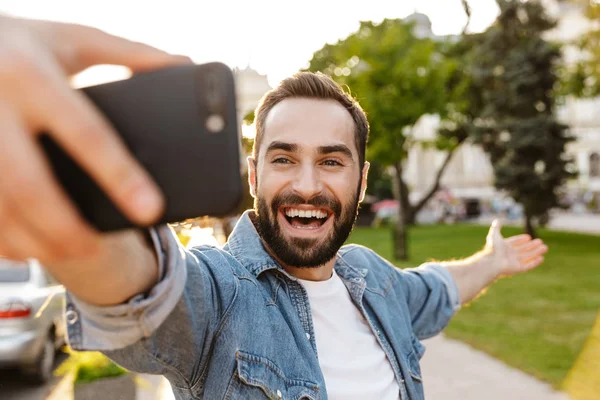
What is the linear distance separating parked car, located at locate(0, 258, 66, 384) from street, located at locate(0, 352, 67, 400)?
0.11m

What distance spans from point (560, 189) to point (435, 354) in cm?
1461

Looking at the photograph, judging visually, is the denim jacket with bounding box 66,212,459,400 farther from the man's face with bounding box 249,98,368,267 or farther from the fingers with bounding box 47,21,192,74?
the fingers with bounding box 47,21,192,74

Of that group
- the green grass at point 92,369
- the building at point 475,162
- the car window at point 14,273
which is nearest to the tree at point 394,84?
the car window at point 14,273

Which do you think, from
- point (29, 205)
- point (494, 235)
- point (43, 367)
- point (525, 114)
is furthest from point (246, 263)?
point (525, 114)

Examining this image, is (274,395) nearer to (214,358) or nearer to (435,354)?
(214,358)

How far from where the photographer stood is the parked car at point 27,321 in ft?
17.9

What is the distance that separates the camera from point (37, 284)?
586cm

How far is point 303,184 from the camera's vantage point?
191cm

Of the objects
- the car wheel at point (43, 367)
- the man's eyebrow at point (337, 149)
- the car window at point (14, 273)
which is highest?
the man's eyebrow at point (337, 149)

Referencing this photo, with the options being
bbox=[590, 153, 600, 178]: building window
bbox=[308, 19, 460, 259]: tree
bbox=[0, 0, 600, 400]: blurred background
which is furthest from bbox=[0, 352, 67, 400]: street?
bbox=[590, 153, 600, 178]: building window

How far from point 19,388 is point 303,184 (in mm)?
5608

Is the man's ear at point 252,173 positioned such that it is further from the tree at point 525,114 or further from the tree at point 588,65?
the tree at point 525,114

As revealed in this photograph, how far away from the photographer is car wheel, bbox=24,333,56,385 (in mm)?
5784

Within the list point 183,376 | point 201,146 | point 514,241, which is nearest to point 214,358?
point 183,376
